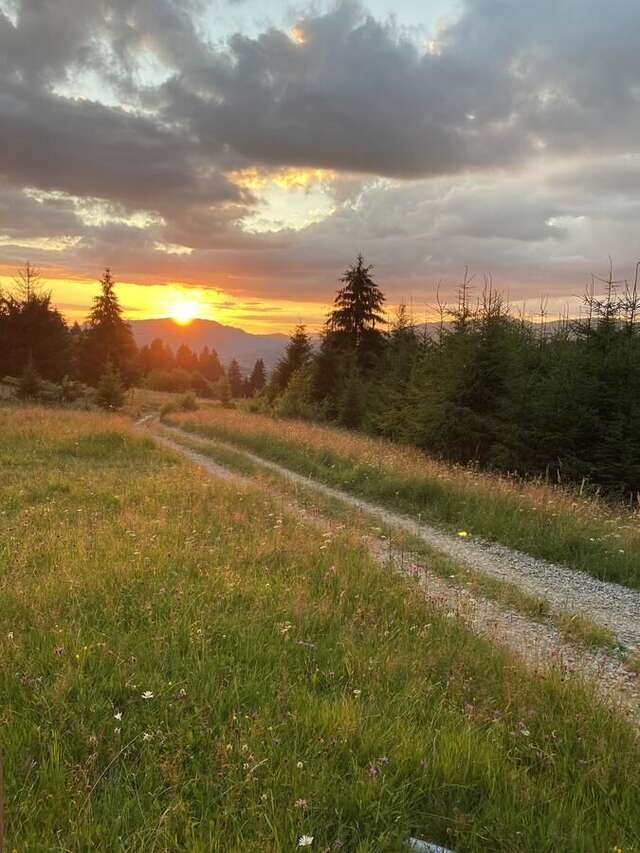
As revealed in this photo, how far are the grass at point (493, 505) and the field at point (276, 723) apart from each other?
4618 mm

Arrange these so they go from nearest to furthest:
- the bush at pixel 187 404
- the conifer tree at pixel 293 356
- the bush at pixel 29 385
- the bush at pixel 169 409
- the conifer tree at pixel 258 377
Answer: the bush at pixel 29 385 → the bush at pixel 169 409 → the bush at pixel 187 404 → the conifer tree at pixel 293 356 → the conifer tree at pixel 258 377

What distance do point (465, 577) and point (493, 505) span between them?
415cm

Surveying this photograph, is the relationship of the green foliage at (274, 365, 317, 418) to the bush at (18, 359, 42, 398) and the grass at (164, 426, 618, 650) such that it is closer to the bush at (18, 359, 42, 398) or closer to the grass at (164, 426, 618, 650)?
the bush at (18, 359, 42, 398)

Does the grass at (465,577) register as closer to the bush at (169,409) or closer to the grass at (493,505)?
the grass at (493,505)

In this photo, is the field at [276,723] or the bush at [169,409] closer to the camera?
the field at [276,723]

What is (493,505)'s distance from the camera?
38.1ft

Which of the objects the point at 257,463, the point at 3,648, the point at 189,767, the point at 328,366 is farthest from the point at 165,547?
the point at 328,366

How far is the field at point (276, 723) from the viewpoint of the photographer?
287cm

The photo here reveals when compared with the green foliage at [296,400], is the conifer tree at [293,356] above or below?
above

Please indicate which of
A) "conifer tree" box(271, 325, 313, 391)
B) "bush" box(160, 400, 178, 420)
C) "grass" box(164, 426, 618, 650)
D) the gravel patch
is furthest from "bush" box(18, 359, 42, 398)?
the gravel patch

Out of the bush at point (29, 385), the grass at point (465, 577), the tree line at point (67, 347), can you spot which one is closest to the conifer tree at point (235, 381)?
the tree line at point (67, 347)

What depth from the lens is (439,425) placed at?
21312 mm

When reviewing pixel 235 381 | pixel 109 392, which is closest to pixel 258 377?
pixel 235 381

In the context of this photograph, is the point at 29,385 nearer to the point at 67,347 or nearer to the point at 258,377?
the point at 67,347
